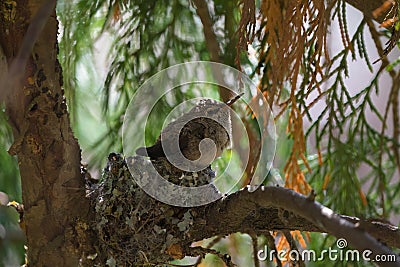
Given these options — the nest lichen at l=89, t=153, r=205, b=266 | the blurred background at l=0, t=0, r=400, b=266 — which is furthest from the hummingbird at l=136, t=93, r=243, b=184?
the blurred background at l=0, t=0, r=400, b=266

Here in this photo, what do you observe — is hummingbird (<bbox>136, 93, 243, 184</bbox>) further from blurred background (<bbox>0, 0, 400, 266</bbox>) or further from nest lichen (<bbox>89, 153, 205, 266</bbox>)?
blurred background (<bbox>0, 0, 400, 266</bbox>)

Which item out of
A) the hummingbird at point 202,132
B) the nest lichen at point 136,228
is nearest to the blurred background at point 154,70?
the hummingbird at point 202,132

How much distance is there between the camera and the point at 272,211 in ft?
3.00

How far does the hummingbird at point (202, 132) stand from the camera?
103 centimetres

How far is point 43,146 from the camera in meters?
1.01

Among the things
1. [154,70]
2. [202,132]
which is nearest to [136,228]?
[202,132]

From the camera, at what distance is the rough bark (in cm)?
98

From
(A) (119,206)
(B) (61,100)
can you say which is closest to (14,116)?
(B) (61,100)

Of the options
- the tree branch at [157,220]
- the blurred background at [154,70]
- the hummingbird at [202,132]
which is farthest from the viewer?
the blurred background at [154,70]

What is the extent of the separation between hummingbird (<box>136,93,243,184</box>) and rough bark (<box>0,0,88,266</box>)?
166 mm

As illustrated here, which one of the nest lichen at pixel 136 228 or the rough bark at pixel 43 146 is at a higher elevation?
the rough bark at pixel 43 146

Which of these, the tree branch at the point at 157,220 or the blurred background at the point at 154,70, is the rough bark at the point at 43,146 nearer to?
the tree branch at the point at 157,220

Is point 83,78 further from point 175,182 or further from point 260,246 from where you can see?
point 175,182

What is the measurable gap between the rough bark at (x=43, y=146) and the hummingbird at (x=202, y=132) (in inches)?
6.5
